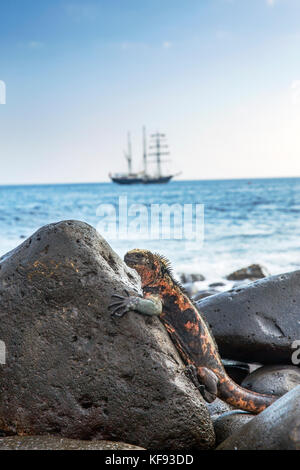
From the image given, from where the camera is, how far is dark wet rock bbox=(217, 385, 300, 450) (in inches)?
120

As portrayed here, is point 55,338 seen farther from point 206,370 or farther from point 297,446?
point 297,446

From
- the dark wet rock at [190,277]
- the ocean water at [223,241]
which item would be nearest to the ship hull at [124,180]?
the ocean water at [223,241]

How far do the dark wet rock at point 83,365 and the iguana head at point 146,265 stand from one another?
62 cm

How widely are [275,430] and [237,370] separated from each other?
254cm

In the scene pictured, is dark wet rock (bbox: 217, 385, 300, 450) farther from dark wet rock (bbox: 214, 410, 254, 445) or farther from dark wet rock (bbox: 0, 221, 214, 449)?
dark wet rock (bbox: 214, 410, 254, 445)

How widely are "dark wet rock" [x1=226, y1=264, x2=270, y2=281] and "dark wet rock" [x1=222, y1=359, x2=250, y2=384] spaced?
7987 mm

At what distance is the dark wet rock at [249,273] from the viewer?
44.9 ft

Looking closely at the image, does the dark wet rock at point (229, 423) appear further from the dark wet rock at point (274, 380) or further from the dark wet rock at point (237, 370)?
the dark wet rock at point (237, 370)

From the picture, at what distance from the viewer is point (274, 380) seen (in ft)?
16.5

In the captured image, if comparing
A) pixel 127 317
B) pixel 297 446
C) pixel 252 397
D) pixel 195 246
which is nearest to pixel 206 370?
pixel 252 397

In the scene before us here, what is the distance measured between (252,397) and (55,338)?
189 cm

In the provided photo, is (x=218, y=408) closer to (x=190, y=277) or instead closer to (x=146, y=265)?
(x=146, y=265)

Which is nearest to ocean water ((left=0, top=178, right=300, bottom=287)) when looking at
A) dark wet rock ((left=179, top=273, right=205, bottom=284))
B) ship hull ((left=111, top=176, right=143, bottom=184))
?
dark wet rock ((left=179, top=273, right=205, bottom=284))

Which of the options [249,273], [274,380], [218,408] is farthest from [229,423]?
[249,273]
